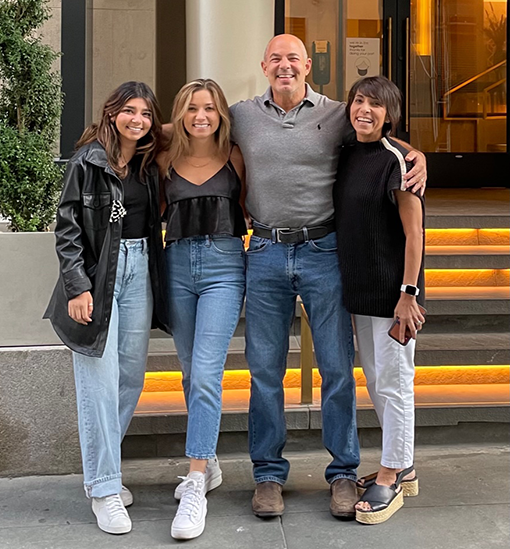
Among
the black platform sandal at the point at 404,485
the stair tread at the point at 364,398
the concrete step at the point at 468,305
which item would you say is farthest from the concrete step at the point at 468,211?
the black platform sandal at the point at 404,485

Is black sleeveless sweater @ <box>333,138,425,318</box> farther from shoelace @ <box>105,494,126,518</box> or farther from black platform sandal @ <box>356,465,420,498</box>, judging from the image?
shoelace @ <box>105,494,126,518</box>

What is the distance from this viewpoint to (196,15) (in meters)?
6.64

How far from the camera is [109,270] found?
3.47 metres

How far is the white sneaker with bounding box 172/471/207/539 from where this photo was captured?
3.38 m

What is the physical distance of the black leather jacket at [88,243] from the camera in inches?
135

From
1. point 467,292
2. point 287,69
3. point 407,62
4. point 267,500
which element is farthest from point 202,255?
point 407,62

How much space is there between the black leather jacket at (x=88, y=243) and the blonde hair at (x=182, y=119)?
1.06 ft

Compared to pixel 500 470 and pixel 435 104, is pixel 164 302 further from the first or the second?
pixel 435 104

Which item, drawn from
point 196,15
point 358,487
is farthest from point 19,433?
point 196,15

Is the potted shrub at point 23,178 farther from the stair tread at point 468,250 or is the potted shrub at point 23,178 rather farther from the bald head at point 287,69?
the stair tread at point 468,250

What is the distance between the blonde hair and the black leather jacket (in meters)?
0.32

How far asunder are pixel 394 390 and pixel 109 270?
54.9 inches

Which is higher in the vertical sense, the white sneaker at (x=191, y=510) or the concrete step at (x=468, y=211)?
the concrete step at (x=468, y=211)

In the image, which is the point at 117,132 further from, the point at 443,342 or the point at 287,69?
the point at 443,342
